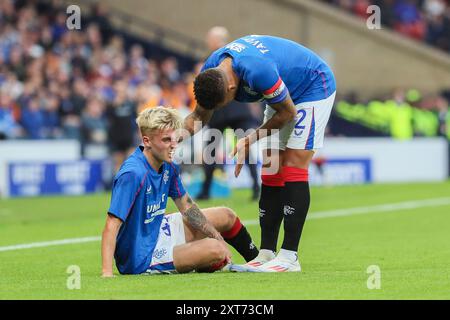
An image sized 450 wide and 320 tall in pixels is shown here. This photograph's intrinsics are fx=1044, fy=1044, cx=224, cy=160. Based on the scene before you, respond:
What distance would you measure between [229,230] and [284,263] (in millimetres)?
536

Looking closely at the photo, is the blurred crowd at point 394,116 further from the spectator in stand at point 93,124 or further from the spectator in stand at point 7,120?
the spectator in stand at point 7,120

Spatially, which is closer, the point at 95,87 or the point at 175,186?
the point at 175,186

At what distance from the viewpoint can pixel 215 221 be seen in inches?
325

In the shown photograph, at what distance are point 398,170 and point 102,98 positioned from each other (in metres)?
6.79

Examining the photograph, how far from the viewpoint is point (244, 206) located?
50.4 ft

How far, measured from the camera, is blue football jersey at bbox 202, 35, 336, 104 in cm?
779

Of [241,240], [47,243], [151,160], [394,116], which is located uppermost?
[394,116]

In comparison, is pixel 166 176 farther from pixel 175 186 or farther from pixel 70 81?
pixel 70 81

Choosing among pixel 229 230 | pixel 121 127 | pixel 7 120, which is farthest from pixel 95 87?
pixel 229 230

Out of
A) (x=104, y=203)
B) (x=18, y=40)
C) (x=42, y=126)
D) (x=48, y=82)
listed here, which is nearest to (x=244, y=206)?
(x=104, y=203)

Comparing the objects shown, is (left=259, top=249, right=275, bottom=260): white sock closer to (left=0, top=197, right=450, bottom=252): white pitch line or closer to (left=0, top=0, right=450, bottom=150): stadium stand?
(left=0, top=197, right=450, bottom=252): white pitch line

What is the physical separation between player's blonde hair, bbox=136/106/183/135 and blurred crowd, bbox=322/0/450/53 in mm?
22736

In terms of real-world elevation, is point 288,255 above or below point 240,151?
below
